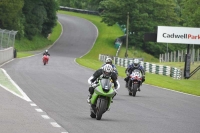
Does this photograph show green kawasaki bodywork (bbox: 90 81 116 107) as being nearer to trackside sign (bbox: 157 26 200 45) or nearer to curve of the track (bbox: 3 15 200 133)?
curve of the track (bbox: 3 15 200 133)

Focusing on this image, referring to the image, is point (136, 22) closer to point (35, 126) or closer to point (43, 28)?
point (43, 28)

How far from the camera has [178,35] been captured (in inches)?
2183

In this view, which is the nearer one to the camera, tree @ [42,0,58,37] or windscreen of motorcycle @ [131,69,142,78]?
windscreen of motorcycle @ [131,69,142,78]

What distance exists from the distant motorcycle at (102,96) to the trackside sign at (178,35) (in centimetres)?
4063

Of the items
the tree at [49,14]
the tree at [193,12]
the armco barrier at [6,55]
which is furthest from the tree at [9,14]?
the armco barrier at [6,55]

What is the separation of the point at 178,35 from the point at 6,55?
14589mm

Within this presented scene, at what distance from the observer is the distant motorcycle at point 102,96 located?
48.6 feet

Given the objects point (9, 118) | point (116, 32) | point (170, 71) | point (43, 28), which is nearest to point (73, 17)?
point (116, 32)

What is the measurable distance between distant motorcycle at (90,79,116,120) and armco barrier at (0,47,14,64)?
3357 centimetres

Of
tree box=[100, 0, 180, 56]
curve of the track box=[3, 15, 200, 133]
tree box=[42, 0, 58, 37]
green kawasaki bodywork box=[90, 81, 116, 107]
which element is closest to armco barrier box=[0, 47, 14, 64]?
curve of the track box=[3, 15, 200, 133]

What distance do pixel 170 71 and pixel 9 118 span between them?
3615cm

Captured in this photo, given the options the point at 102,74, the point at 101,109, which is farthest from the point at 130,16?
the point at 101,109

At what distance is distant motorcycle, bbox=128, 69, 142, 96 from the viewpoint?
2436 cm

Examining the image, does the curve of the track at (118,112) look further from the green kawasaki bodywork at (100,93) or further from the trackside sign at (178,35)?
the trackside sign at (178,35)
